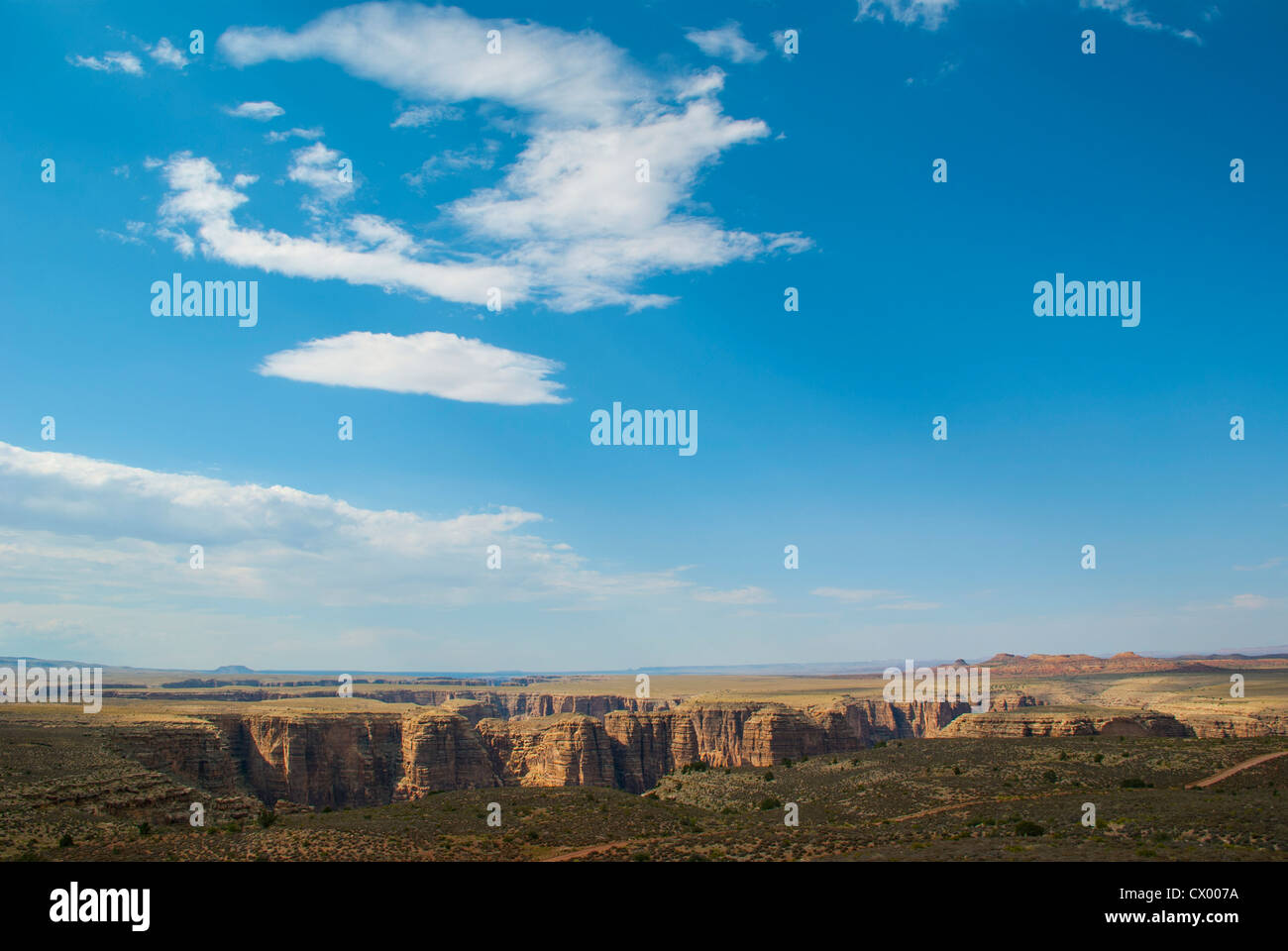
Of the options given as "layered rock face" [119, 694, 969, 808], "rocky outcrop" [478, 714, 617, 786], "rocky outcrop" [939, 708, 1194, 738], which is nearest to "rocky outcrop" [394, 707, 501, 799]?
"layered rock face" [119, 694, 969, 808]

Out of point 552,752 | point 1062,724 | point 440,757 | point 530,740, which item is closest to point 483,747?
point 440,757

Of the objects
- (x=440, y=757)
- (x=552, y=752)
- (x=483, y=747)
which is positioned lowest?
(x=552, y=752)

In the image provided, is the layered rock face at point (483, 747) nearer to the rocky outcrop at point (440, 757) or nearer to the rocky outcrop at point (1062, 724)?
the rocky outcrop at point (440, 757)

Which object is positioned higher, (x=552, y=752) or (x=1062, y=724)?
(x=1062, y=724)

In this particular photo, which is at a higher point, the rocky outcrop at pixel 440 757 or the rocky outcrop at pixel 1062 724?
the rocky outcrop at pixel 1062 724

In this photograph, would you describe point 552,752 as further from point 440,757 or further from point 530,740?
point 440,757

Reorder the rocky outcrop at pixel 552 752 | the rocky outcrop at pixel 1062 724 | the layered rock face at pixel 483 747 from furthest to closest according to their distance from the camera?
the rocky outcrop at pixel 552 752 < the layered rock face at pixel 483 747 < the rocky outcrop at pixel 1062 724

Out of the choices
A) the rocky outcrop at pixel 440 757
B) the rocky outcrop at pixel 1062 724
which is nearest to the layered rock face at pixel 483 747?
the rocky outcrop at pixel 440 757

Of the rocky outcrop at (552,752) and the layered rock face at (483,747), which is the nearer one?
the layered rock face at (483,747)
